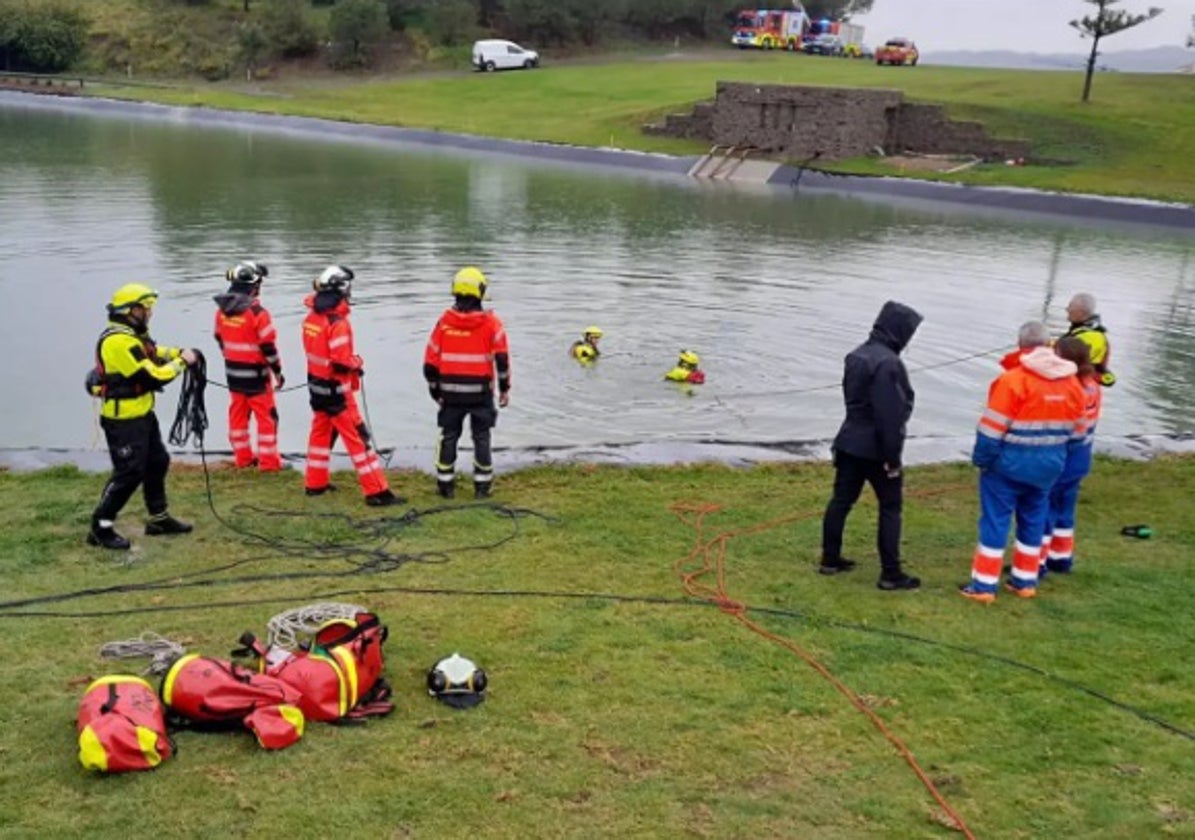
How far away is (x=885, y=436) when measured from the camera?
7.75 meters

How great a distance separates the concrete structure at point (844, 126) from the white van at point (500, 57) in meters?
27.6

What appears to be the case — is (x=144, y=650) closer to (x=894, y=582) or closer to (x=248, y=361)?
(x=248, y=361)

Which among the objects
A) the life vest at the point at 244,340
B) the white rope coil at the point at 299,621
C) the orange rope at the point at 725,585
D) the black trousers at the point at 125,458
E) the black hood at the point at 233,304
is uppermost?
the black hood at the point at 233,304

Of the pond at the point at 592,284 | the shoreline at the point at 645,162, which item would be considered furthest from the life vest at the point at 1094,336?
the shoreline at the point at 645,162

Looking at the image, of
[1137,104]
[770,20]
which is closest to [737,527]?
[1137,104]

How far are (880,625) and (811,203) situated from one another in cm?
3366

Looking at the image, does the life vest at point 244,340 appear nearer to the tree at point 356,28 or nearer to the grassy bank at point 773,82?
the grassy bank at point 773,82

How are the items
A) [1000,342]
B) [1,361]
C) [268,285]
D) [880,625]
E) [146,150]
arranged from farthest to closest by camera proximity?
[146,150], [268,285], [1000,342], [1,361], [880,625]

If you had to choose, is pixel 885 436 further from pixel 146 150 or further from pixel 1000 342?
pixel 146 150

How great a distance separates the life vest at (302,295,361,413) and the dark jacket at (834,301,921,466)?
4.23 m

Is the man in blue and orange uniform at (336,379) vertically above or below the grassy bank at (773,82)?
below

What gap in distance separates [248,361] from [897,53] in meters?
70.9

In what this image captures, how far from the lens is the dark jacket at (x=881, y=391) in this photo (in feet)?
25.3

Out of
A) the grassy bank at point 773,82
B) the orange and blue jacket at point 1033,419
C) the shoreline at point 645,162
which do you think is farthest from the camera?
the grassy bank at point 773,82
